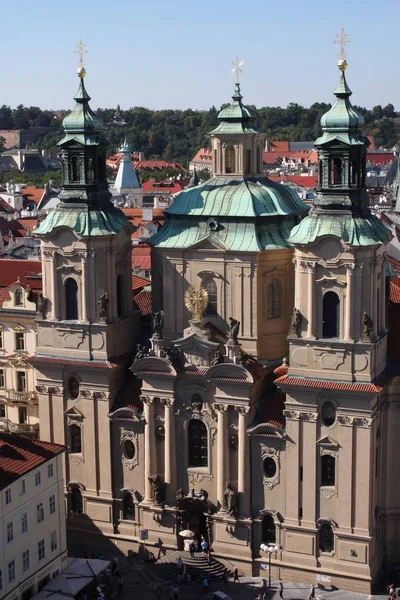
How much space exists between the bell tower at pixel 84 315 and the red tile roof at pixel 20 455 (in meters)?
4.60

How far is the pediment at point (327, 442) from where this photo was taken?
193ft

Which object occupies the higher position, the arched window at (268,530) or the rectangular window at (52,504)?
the rectangular window at (52,504)

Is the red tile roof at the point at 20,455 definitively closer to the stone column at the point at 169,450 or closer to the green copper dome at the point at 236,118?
the stone column at the point at 169,450

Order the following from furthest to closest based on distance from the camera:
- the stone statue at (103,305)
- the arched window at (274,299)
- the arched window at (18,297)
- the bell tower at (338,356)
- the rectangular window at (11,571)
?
the arched window at (18,297) → the stone statue at (103,305) → the arched window at (274,299) → the bell tower at (338,356) → the rectangular window at (11,571)

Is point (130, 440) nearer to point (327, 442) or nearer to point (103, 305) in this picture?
point (103, 305)

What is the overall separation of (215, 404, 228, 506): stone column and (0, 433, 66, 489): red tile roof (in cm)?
916

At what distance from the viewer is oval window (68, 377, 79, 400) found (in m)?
65.5

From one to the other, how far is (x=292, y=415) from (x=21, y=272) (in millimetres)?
30554

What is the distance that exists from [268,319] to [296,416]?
21.7ft

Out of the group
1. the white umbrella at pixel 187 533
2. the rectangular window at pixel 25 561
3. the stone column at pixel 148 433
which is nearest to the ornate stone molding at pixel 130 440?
the stone column at pixel 148 433

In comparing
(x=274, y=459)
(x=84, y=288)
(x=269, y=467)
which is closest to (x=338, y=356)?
(x=274, y=459)

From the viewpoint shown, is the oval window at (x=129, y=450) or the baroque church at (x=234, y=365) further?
the oval window at (x=129, y=450)

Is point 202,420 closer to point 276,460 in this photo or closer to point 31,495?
point 276,460

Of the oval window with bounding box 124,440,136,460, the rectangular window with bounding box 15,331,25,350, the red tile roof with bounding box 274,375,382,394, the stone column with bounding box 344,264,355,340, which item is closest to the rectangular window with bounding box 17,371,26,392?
the rectangular window with bounding box 15,331,25,350
